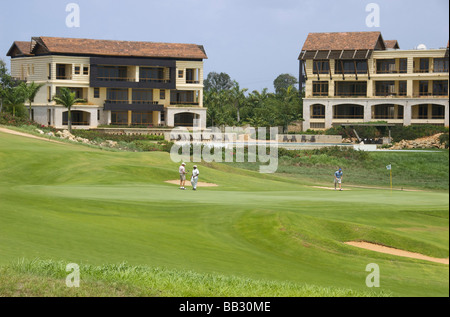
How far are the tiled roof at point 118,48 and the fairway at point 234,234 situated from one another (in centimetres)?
7067

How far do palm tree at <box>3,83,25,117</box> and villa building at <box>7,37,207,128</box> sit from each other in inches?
266

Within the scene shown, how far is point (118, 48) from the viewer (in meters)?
103

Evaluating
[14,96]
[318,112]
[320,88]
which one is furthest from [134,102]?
[320,88]

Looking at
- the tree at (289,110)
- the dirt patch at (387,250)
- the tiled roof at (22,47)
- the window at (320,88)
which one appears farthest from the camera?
the tiled roof at (22,47)

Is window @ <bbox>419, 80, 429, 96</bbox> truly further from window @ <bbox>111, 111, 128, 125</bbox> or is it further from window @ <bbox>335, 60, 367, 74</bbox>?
window @ <bbox>111, 111, 128, 125</bbox>

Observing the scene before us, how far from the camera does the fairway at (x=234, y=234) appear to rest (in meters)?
16.5

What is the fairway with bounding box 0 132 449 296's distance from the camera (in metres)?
16.5

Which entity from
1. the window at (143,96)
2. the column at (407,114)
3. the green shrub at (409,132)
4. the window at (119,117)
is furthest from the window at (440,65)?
the window at (119,117)

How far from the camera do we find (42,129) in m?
80.6

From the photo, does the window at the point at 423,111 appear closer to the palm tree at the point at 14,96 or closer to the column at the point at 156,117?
the column at the point at 156,117

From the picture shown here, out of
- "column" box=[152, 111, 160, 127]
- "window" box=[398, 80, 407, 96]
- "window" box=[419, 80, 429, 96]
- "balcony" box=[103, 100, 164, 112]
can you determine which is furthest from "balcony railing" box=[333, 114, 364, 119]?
"column" box=[152, 111, 160, 127]

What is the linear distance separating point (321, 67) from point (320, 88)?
3264 mm
